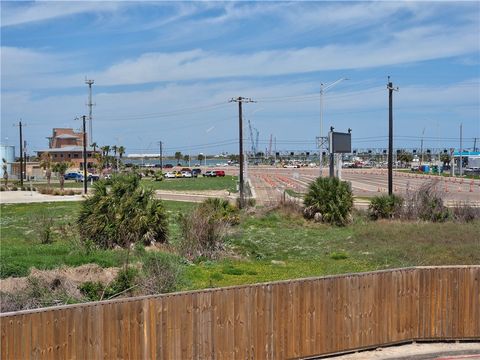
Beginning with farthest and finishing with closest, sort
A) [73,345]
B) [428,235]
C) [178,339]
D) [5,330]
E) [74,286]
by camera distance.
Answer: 1. [428,235]
2. [74,286]
3. [178,339]
4. [73,345]
5. [5,330]

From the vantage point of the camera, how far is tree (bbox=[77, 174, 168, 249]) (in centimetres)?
2472

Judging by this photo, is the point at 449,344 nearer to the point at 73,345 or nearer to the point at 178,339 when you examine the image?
the point at 178,339

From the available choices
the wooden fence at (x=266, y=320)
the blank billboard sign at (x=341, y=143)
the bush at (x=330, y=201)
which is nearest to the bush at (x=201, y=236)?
the bush at (x=330, y=201)

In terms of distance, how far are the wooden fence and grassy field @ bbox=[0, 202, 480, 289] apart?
225 inches

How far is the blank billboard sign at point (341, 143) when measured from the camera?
4356cm

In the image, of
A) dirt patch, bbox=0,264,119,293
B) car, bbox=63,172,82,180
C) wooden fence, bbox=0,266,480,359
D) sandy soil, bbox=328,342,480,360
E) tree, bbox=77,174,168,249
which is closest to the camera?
wooden fence, bbox=0,266,480,359

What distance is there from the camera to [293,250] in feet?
84.9

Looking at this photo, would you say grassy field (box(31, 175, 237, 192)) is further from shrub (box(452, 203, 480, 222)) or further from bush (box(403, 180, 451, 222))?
shrub (box(452, 203, 480, 222))

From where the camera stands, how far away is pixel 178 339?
10.4m

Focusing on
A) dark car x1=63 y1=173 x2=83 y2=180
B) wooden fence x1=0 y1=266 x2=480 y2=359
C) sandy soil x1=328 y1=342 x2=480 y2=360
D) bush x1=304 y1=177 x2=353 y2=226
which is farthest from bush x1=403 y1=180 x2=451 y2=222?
dark car x1=63 y1=173 x2=83 y2=180

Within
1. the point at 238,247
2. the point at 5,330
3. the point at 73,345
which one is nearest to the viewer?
the point at 5,330

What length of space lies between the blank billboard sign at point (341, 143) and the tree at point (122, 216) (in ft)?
→ 65.7

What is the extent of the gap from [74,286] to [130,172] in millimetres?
12141

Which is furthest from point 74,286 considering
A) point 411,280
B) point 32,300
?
point 411,280
